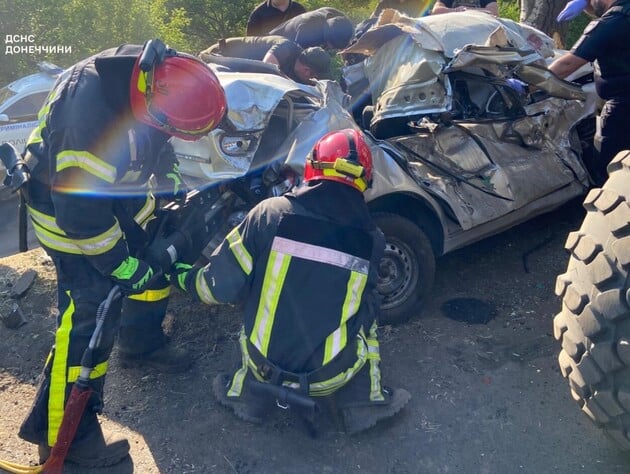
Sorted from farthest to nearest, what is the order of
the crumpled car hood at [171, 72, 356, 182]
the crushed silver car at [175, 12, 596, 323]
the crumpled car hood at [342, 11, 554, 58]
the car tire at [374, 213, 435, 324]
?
1. the crumpled car hood at [342, 11, 554, 58]
2. the car tire at [374, 213, 435, 324]
3. the crushed silver car at [175, 12, 596, 323]
4. the crumpled car hood at [171, 72, 356, 182]

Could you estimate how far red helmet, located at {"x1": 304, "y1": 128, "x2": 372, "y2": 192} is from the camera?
119 inches

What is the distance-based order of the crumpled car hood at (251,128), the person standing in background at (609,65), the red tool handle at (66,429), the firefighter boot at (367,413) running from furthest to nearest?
1. the person standing in background at (609,65)
2. the crumpled car hood at (251,128)
3. the firefighter boot at (367,413)
4. the red tool handle at (66,429)

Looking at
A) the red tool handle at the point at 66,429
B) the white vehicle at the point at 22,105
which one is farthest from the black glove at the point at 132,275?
the white vehicle at the point at 22,105

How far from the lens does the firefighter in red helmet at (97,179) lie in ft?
9.05

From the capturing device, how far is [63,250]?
9.79 feet

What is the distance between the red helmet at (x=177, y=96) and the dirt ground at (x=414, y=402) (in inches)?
59.6

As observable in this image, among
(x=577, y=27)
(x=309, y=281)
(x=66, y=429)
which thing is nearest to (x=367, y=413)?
(x=309, y=281)

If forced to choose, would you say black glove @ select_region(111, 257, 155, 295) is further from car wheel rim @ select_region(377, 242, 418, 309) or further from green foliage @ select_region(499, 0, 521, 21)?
green foliage @ select_region(499, 0, 521, 21)

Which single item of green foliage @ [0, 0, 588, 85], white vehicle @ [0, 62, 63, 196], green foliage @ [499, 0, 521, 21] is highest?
green foliage @ [499, 0, 521, 21]

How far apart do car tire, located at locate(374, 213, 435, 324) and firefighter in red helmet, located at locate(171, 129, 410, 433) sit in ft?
2.66

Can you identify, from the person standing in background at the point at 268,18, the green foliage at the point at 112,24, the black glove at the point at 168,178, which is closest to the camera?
the black glove at the point at 168,178

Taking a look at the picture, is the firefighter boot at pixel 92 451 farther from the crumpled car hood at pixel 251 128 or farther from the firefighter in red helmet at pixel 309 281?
the crumpled car hood at pixel 251 128

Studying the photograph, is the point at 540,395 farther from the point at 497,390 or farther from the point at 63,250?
the point at 63,250

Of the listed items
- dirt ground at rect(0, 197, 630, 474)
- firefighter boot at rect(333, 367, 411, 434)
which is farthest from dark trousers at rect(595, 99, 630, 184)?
firefighter boot at rect(333, 367, 411, 434)
